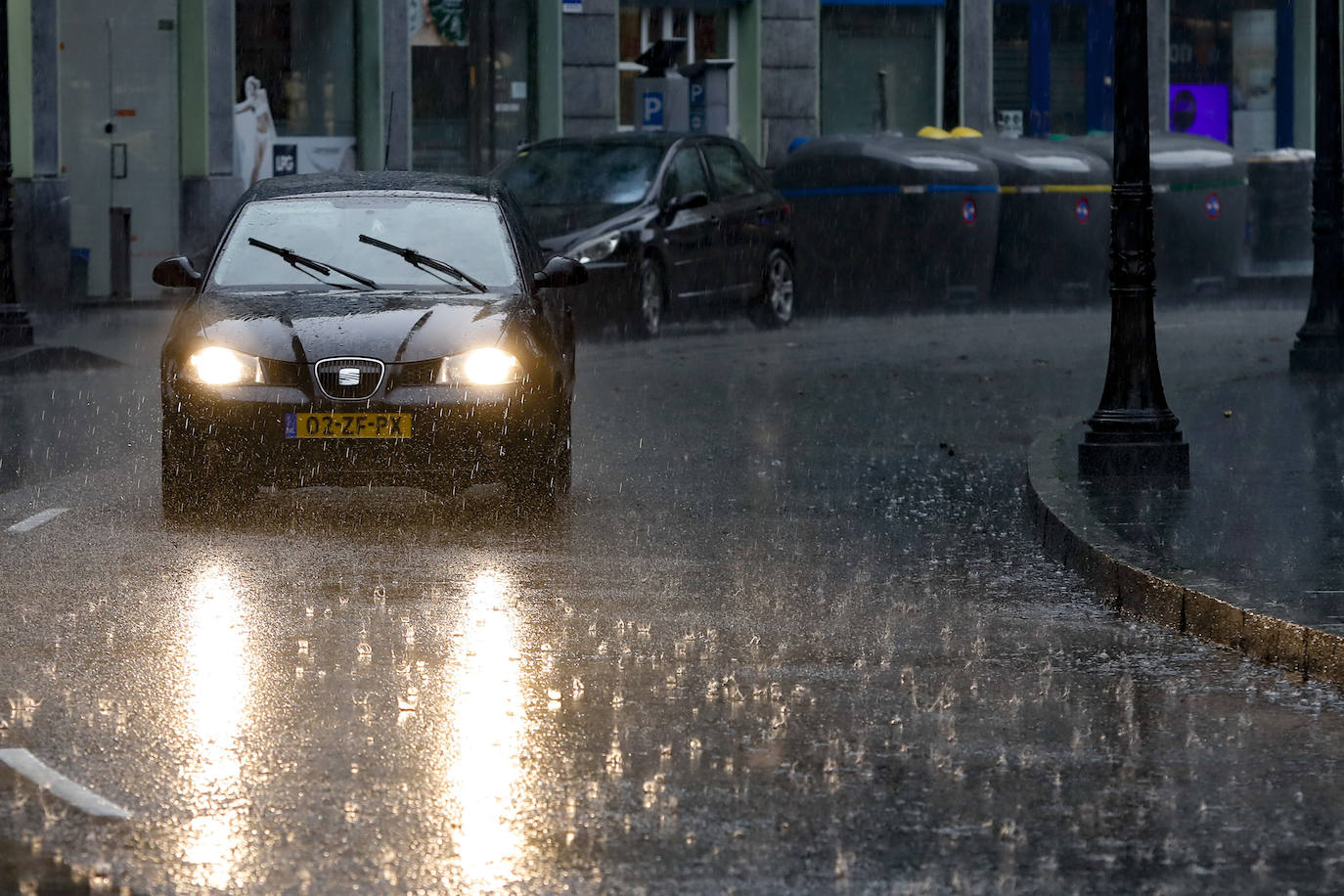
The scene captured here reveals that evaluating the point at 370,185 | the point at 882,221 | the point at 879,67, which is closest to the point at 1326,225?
the point at 370,185

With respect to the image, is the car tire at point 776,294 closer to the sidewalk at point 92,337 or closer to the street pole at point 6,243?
the sidewalk at point 92,337

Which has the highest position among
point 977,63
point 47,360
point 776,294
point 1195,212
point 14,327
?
point 977,63

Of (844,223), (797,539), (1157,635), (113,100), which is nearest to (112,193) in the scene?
(113,100)

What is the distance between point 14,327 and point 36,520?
9.53 meters

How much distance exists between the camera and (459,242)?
38.2 ft

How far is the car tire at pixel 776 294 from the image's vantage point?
2375cm

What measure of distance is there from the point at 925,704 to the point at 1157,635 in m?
1.46

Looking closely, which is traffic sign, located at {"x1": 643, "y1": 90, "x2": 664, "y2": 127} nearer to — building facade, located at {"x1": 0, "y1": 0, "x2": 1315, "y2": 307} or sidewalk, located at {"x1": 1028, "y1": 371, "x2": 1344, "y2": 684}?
building facade, located at {"x1": 0, "y1": 0, "x2": 1315, "y2": 307}

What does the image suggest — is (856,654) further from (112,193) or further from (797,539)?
(112,193)

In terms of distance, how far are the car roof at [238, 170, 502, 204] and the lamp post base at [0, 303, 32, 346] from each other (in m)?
8.16

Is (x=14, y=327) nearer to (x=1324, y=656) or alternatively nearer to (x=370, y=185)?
(x=370, y=185)

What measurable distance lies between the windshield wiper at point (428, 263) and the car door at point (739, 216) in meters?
11.5

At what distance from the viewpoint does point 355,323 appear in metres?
10.7

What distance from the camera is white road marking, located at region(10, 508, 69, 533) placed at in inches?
416
